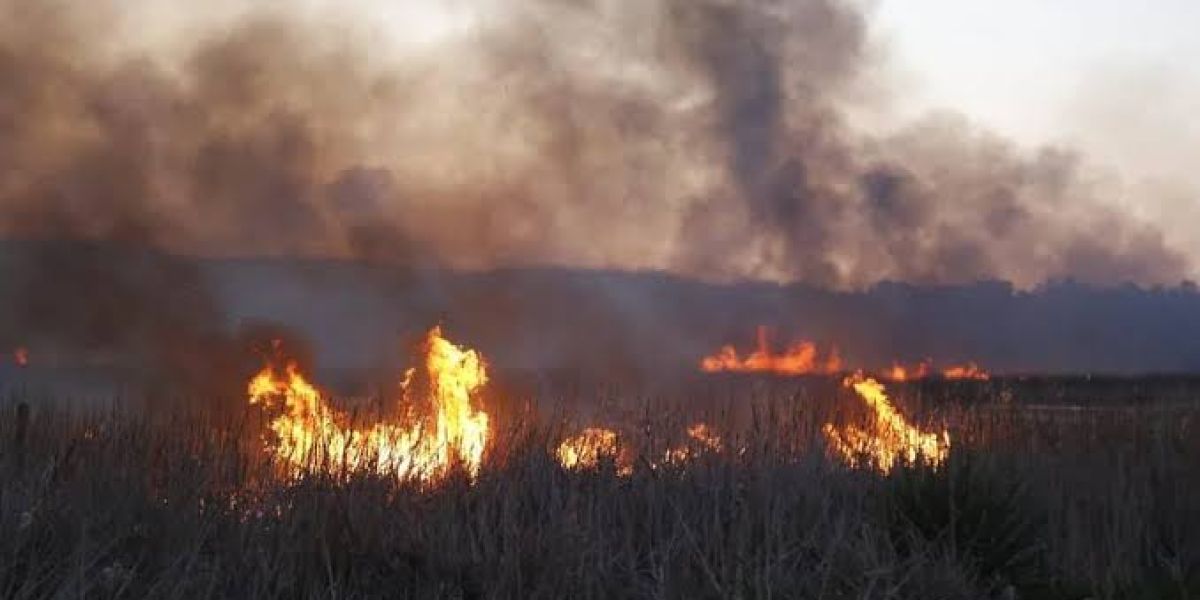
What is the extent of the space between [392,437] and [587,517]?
2.63 meters

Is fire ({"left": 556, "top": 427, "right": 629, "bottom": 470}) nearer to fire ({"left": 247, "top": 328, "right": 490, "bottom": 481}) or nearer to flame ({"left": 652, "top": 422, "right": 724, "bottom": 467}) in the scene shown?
flame ({"left": 652, "top": 422, "right": 724, "bottom": 467})

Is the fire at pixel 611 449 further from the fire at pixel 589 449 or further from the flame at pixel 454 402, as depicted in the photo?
the flame at pixel 454 402

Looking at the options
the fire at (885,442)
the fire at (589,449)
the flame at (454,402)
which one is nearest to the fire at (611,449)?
the fire at (589,449)

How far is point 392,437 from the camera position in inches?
437

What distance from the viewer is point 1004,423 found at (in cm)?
1600

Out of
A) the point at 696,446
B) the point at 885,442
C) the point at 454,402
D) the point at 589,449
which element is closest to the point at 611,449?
the point at 589,449

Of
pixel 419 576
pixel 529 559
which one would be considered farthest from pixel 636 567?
pixel 419 576

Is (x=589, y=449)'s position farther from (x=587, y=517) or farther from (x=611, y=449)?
(x=587, y=517)

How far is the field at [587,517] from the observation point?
7773 mm

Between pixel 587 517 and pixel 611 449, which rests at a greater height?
pixel 611 449

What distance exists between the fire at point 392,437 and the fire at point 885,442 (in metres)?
3.68

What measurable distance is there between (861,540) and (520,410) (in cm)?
418

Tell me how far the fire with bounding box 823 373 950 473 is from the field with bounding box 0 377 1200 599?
0.26 m

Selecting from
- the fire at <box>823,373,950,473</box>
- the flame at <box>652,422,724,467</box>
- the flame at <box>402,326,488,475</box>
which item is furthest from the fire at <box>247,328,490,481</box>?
the fire at <box>823,373,950,473</box>
